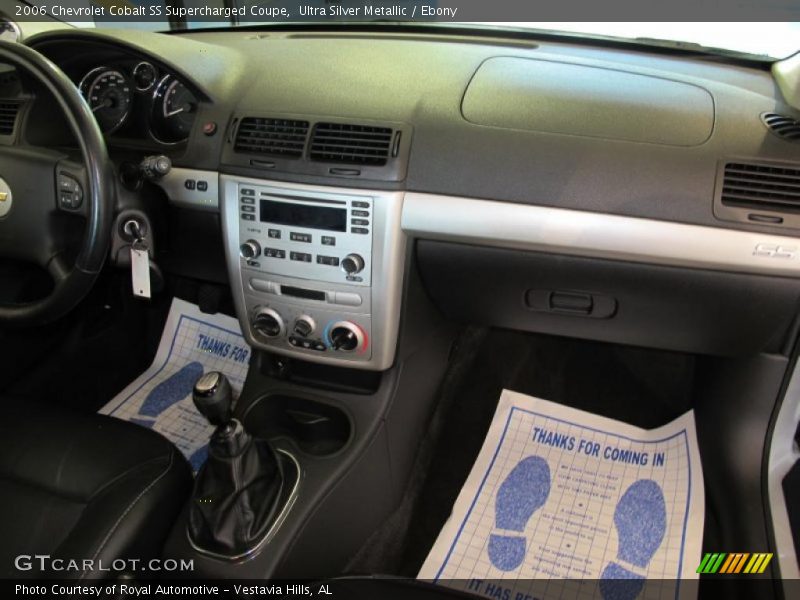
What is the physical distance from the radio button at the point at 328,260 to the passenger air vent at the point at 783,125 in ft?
2.17

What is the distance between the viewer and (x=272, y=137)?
40.0 inches

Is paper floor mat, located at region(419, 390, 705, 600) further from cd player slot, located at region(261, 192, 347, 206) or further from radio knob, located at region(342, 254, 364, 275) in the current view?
cd player slot, located at region(261, 192, 347, 206)

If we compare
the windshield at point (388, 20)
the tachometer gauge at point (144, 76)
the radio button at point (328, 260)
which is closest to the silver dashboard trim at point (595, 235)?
the radio button at point (328, 260)

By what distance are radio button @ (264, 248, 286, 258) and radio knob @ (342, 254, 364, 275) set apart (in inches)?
4.2

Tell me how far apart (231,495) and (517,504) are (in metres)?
0.55

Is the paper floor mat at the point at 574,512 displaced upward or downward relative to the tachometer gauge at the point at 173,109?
downward

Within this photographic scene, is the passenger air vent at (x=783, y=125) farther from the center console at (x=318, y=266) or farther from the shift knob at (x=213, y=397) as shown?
the shift knob at (x=213, y=397)

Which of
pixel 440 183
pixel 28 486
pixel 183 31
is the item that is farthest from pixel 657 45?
pixel 28 486

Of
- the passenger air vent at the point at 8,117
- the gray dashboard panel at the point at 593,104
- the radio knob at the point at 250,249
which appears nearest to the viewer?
the gray dashboard panel at the point at 593,104

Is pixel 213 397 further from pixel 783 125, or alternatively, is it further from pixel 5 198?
pixel 783 125

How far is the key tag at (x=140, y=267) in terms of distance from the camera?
102 cm

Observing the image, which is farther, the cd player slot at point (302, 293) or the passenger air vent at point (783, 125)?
the cd player slot at point (302, 293)

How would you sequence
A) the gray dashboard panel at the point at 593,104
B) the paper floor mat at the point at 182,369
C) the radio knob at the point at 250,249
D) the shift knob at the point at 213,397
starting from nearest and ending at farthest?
1. the shift knob at the point at 213,397
2. the gray dashboard panel at the point at 593,104
3. the radio knob at the point at 250,249
4. the paper floor mat at the point at 182,369

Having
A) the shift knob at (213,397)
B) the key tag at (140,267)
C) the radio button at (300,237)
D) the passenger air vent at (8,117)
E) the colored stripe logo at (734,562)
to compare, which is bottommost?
the colored stripe logo at (734,562)
